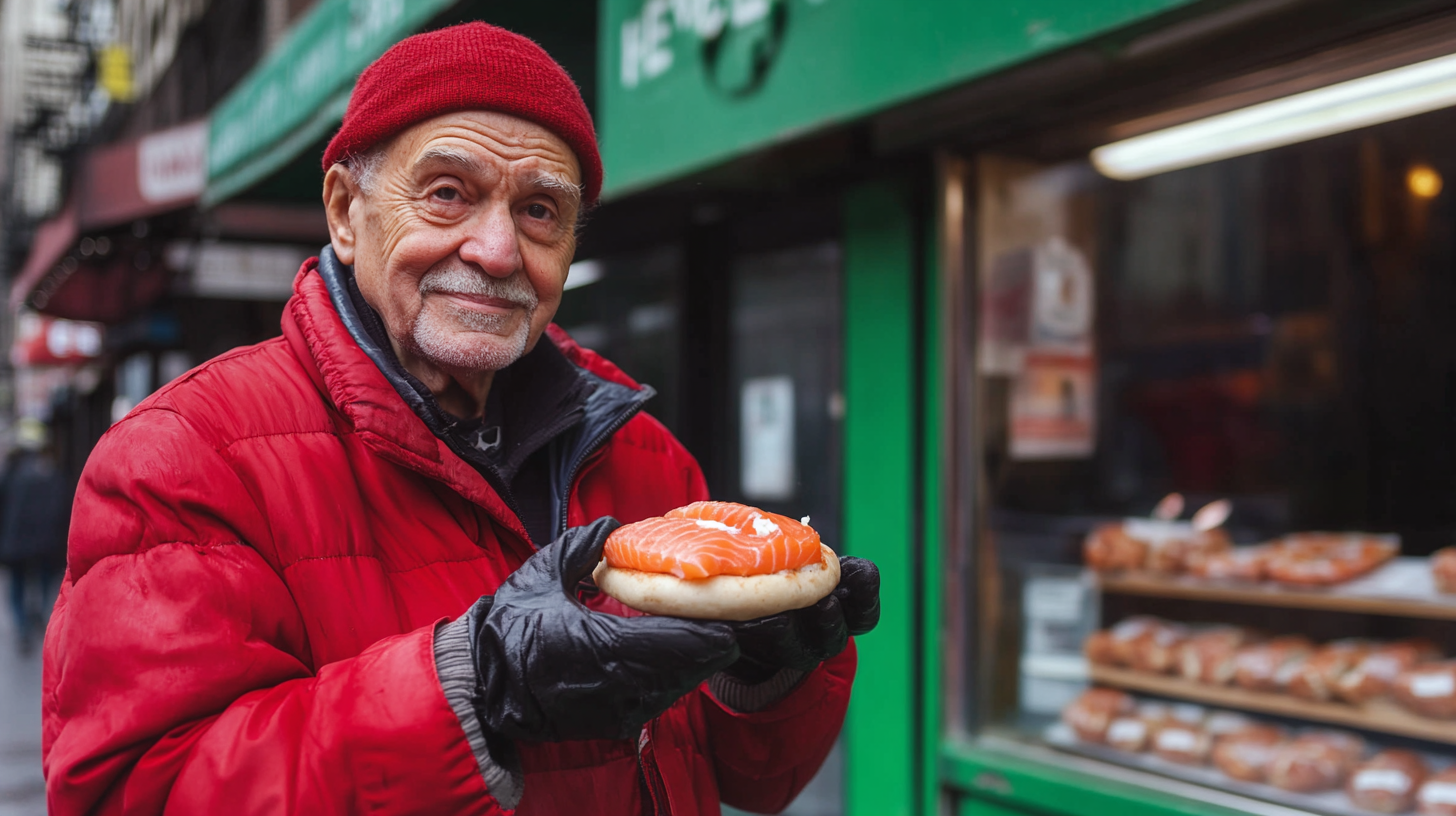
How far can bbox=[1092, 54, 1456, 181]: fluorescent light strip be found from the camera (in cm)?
309

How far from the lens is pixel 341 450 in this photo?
5.13 feet

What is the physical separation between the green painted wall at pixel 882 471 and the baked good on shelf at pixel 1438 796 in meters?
1.79

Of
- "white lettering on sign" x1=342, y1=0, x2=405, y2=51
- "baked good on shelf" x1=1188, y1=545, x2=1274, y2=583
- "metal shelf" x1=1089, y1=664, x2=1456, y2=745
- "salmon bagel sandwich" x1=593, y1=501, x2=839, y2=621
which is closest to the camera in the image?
"salmon bagel sandwich" x1=593, y1=501, x2=839, y2=621

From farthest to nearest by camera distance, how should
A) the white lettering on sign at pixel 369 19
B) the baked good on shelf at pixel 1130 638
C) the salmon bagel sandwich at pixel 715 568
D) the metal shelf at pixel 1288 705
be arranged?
the white lettering on sign at pixel 369 19 < the baked good on shelf at pixel 1130 638 < the metal shelf at pixel 1288 705 < the salmon bagel sandwich at pixel 715 568

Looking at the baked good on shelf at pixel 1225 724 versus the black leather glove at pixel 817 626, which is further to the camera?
the baked good on shelf at pixel 1225 724

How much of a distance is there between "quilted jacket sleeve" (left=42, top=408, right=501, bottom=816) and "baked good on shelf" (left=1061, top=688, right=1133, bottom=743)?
3625 millimetres

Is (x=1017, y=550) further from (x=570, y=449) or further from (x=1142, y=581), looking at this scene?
(x=570, y=449)

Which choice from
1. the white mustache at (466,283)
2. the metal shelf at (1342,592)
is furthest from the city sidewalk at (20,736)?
the metal shelf at (1342,592)

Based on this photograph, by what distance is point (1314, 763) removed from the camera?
3.71 metres

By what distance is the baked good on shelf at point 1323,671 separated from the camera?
13.0ft

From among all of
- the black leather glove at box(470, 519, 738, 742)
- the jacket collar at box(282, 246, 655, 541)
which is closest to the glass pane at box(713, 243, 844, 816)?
the jacket collar at box(282, 246, 655, 541)

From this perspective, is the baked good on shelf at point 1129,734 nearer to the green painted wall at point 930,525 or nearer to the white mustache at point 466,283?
the green painted wall at point 930,525

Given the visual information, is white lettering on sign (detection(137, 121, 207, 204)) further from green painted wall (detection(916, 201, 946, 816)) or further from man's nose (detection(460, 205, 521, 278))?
man's nose (detection(460, 205, 521, 278))

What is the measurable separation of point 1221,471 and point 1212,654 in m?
1.54
